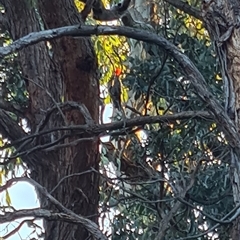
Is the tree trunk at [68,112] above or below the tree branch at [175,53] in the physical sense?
above

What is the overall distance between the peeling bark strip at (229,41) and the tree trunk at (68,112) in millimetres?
1397

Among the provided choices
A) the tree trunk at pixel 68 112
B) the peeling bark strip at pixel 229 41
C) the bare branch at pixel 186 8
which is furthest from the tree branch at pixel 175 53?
the tree trunk at pixel 68 112

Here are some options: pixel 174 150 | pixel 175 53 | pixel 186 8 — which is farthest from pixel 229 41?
pixel 174 150

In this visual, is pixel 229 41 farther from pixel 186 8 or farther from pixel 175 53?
pixel 186 8

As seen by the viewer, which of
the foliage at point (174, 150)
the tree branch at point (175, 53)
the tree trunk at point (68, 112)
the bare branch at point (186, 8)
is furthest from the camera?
the tree trunk at point (68, 112)

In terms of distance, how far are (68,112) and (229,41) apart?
163 centimetres

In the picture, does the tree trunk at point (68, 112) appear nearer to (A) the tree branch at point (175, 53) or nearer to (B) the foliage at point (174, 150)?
(B) the foliage at point (174, 150)

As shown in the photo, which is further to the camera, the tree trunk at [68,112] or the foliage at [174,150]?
the tree trunk at [68,112]

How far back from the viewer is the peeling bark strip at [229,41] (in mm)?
2010

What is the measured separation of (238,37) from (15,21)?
83.0 inches

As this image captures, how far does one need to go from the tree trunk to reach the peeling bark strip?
4.58 ft

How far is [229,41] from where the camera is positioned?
6.64ft

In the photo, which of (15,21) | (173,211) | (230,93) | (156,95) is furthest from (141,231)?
(230,93)

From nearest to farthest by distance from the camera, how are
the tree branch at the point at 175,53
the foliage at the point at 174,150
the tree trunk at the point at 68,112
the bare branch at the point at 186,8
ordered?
1. the tree branch at the point at 175,53
2. the bare branch at the point at 186,8
3. the foliage at the point at 174,150
4. the tree trunk at the point at 68,112
